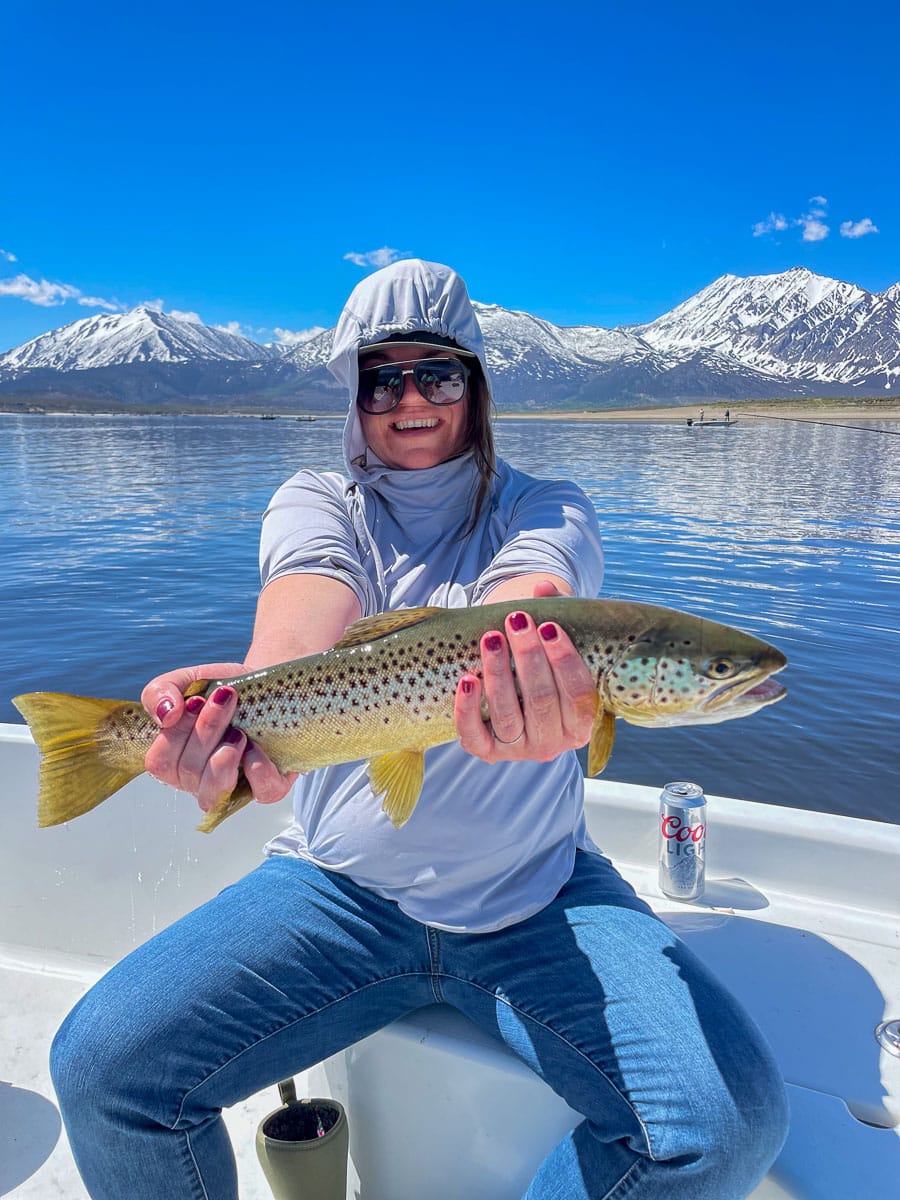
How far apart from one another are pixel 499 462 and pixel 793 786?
247 inches

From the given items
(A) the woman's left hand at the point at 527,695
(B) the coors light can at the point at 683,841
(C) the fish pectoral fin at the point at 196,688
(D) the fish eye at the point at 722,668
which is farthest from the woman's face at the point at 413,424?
(B) the coors light can at the point at 683,841

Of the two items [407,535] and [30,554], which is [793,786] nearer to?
[407,535]

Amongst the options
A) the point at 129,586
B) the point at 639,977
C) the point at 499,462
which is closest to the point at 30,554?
the point at 129,586

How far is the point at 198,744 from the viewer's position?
8.94ft

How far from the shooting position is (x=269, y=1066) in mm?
2709

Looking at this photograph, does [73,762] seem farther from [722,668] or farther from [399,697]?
[722,668]

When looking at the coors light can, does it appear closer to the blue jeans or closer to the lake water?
the blue jeans

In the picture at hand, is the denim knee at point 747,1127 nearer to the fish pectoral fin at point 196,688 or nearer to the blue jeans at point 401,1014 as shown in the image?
the blue jeans at point 401,1014

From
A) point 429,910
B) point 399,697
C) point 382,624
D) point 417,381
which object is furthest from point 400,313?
point 429,910

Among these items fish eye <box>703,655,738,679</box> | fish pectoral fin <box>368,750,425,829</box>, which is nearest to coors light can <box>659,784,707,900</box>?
Result: fish eye <box>703,655,738,679</box>

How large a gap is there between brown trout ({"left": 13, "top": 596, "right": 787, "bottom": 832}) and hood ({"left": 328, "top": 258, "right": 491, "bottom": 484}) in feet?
3.86

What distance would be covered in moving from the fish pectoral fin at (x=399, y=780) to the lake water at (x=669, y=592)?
639cm

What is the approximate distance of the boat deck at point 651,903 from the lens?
2.98m

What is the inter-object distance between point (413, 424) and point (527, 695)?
157 cm
